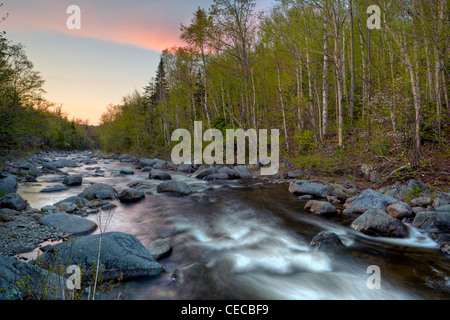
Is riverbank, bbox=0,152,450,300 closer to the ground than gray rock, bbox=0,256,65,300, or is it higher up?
closer to the ground

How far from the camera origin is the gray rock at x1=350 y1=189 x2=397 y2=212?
7301 mm

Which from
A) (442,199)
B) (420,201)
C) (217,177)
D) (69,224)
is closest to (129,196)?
(69,224)

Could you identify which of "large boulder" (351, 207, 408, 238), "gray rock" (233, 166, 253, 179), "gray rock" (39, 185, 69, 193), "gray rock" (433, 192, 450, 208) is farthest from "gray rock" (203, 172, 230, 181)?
"gray rock" (433, 192, 450, 208)

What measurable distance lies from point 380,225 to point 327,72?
45.4 feet

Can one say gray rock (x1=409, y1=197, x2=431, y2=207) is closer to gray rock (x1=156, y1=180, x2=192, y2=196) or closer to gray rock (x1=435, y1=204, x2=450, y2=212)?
gray rock (x1=435, y1=204, x2=450, y2=212)

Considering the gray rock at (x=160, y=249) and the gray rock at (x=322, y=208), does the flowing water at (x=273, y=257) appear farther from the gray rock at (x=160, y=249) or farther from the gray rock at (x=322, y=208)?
the gray rock at (x=322, y=208)

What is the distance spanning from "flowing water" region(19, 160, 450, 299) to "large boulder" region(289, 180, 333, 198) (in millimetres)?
1401

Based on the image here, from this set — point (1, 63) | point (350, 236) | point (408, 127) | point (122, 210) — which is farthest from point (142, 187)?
point (408, 127)

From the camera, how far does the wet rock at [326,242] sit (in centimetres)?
557

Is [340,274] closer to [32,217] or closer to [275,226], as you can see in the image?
[275,226]

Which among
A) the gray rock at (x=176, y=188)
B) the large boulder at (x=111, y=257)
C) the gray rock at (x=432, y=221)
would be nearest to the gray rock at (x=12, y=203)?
the large boulder at (x=111, y=257)

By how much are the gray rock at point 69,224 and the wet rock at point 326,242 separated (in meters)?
6.10
